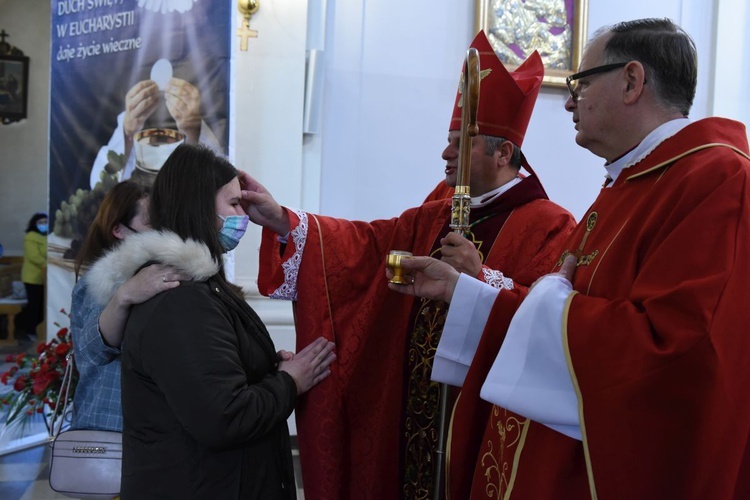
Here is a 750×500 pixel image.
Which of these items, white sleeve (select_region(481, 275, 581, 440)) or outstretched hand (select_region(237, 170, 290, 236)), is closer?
white sleeve (select_region(481, 275, 581, 440))

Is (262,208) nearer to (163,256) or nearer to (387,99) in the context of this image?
(163,256)

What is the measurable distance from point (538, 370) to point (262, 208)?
1172 millimetres

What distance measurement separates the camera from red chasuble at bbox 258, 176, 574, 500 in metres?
2.27

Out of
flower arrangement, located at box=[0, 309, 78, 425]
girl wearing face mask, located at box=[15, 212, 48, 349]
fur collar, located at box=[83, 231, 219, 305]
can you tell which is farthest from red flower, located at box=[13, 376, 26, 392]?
girl wearing face mask, located at box=[15, 212, 48, 349]

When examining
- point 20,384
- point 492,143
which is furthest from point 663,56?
point 20,384

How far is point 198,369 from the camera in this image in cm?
152

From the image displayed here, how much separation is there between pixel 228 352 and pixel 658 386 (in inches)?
35.0

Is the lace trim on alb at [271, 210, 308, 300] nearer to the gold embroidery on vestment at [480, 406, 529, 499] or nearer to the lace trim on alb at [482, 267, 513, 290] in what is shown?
the lace trim on alb at [482, 267, 513, 290]

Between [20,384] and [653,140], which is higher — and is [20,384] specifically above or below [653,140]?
below

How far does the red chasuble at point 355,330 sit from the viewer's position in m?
2.27

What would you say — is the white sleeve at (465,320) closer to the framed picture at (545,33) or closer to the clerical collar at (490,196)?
the clerical collar at (490,196)

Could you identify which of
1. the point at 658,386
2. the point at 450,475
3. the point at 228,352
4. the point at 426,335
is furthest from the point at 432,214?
the point at 658,386

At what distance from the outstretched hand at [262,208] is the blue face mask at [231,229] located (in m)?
0.48

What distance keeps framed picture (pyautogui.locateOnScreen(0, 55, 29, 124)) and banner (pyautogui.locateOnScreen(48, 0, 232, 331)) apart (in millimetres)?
7414
